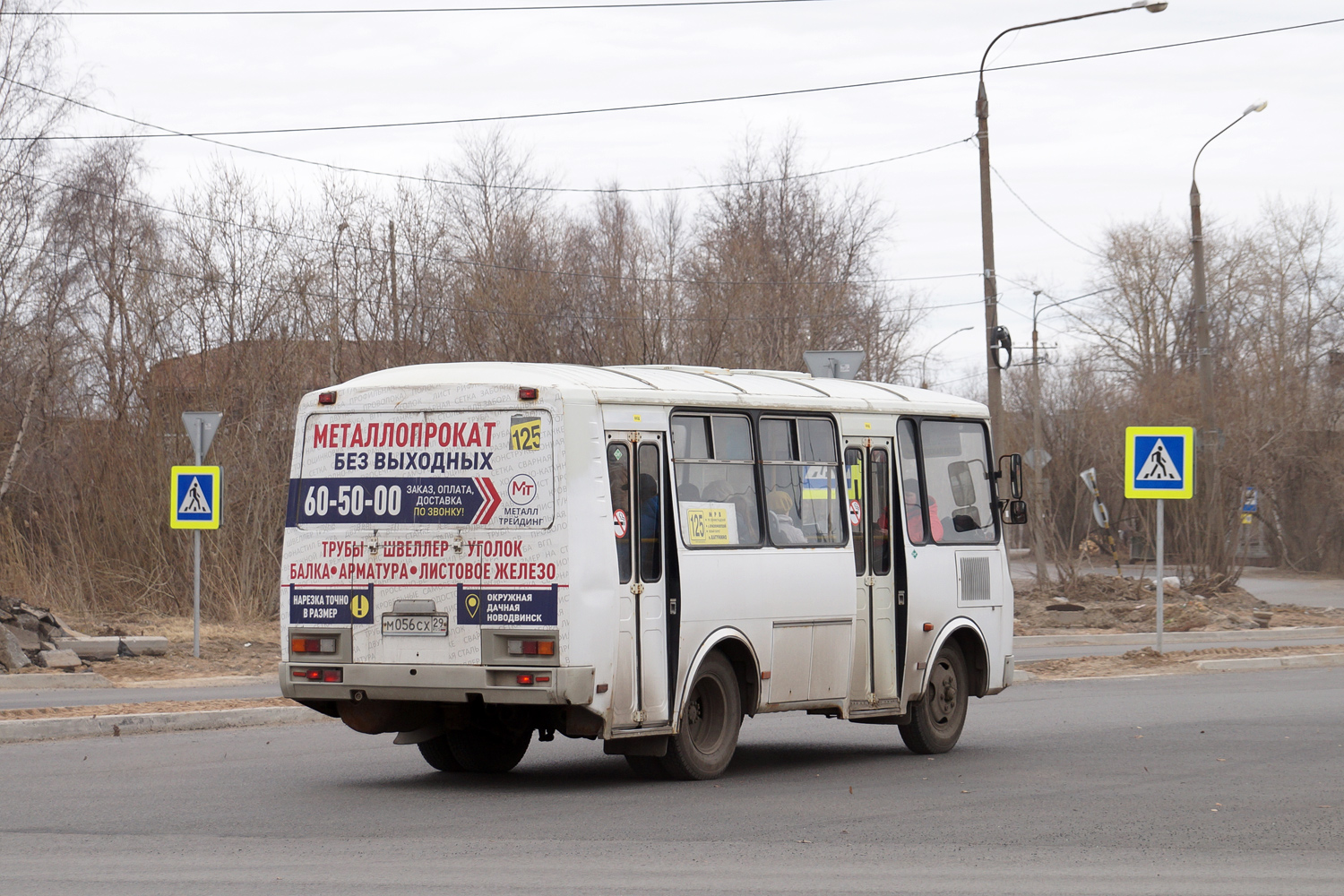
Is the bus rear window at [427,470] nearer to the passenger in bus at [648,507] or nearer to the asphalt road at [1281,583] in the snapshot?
the passenger in bus at [648,507]

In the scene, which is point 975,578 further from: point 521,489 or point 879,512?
point 521,489

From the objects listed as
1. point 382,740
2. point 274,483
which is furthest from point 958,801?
point 274,483

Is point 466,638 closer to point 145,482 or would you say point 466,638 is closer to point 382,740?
point 382,740

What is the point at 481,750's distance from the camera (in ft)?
39.6

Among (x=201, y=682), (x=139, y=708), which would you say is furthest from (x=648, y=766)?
(x=201, y=682)

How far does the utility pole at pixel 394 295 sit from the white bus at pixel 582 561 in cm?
2281

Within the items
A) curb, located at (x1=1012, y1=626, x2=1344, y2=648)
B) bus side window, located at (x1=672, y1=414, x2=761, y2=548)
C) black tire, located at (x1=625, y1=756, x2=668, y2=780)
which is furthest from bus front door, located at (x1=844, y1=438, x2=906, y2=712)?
curb, located at (x1=1012, y1=626, x2=1344, y2=648)

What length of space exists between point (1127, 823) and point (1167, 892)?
6.66ft

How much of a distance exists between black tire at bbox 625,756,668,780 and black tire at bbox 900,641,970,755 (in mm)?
2672

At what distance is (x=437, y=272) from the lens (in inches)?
1603

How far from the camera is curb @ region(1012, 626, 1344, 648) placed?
86.0ft

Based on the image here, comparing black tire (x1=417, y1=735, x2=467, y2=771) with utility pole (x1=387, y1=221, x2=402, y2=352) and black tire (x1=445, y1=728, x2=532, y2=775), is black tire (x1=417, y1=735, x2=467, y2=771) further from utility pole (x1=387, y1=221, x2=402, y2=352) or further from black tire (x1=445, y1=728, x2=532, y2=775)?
utility pole (x1=387, y1=221, x2=402, y2=352)

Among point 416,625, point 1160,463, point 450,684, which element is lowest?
point 450,684

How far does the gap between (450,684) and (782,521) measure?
112 inches
